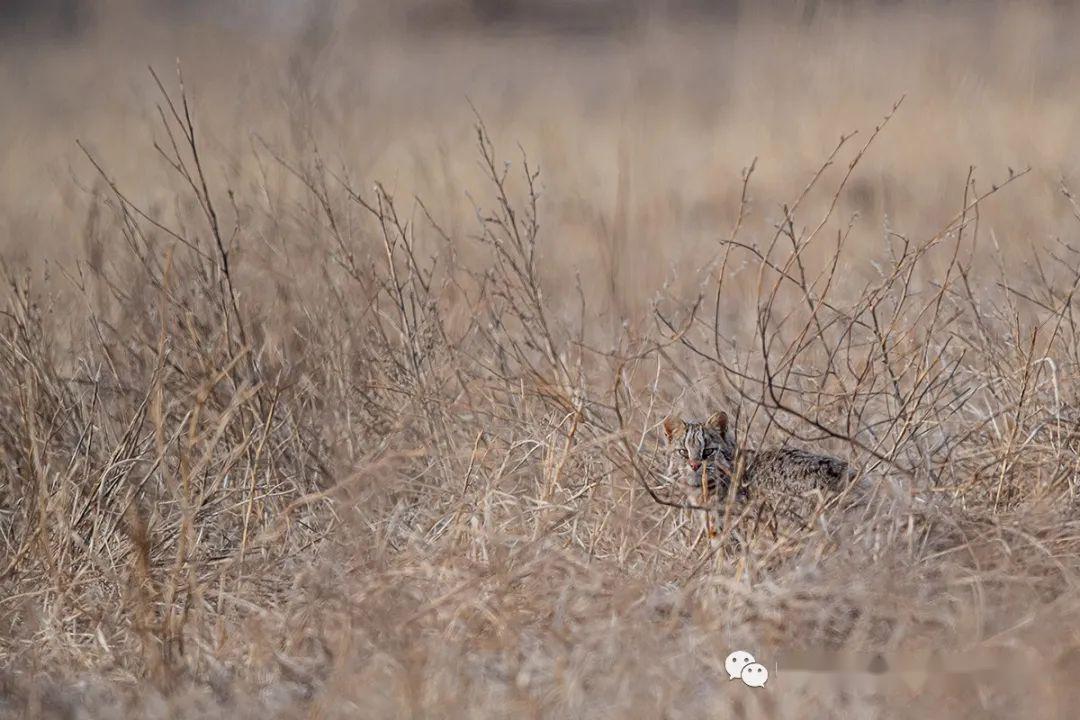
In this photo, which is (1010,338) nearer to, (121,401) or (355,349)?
(355,349)

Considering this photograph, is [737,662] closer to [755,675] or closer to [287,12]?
[755,675]

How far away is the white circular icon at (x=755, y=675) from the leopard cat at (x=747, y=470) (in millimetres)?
532

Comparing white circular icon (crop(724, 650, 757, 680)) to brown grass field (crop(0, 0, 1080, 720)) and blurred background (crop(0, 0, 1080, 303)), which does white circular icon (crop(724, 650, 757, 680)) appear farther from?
blurred background (crop(0, 0, 1080, 303))

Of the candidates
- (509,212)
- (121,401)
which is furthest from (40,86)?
(509,212)

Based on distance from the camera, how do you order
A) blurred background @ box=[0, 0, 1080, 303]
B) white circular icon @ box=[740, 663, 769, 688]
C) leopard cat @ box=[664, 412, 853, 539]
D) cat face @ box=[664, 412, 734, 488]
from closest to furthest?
white circular icon @ box=[740, 663, 769, 688] < leopard cat @ box=[664, 412, 853, 539] < cat face @ box=[664, 412, 734, 488] < blurred background @ box=[0, 0, 1080, 303]

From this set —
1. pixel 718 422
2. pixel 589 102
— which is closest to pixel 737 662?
pixel 718 422

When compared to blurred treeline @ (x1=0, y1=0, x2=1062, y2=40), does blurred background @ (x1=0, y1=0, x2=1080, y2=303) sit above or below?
below

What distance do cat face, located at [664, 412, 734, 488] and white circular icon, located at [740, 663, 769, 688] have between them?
0.72 m

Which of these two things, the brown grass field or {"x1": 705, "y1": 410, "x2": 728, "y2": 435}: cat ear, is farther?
{"x1": 705, "y1": 410, "x2": 728, "y2": 435}: cat ear

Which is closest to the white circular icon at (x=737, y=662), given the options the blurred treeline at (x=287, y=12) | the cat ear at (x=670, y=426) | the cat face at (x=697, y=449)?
the cat face at (x=697, y=449)

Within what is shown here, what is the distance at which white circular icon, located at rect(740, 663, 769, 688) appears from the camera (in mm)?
2543

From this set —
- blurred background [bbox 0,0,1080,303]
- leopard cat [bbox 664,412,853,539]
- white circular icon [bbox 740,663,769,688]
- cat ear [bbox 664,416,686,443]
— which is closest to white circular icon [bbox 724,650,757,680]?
white circular icon [bbox 740,663,769,688]

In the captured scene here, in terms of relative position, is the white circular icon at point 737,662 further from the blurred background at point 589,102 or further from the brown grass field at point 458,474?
the blurred background at point 589,102

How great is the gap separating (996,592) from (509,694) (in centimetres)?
105
